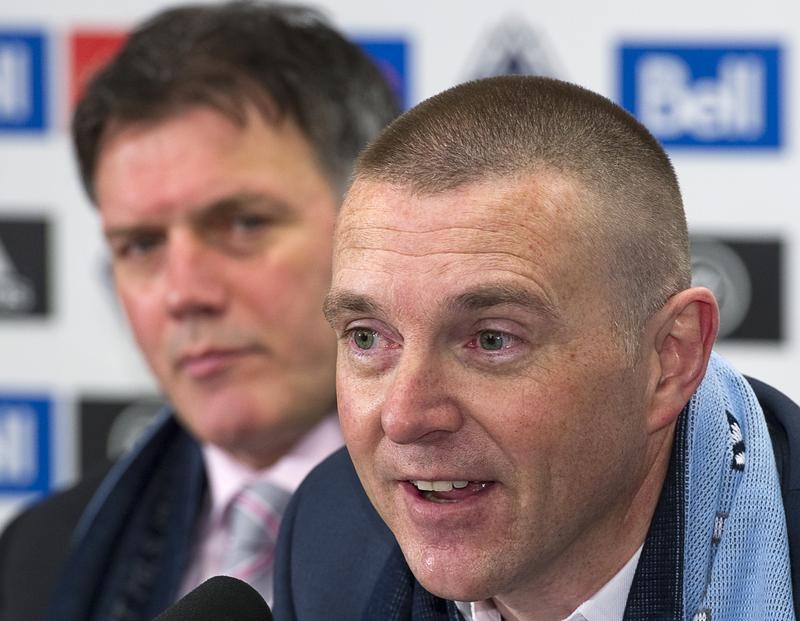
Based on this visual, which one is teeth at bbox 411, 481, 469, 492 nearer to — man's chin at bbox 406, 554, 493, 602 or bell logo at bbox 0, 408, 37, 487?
man's chin at bbox 406, 554, 493, 602

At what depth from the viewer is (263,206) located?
1.85 m

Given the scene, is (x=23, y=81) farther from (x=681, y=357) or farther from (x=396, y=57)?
(x=681, y=357)

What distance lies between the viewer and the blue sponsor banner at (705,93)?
Answer: 7.72 feet

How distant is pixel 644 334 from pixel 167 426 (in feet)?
3.62

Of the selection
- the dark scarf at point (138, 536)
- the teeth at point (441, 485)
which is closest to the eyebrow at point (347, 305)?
the teeth at point (441, 485)

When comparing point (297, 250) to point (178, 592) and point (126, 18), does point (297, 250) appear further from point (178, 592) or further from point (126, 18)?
point (126, 18)

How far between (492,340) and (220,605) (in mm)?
285

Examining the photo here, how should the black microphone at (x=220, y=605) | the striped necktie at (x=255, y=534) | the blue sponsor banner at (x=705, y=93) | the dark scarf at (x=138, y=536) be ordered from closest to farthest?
the black microphone at (x=220, y=605) → the striped necktie at (x=255, y=534) → the dark scarf at (x=138, y=536) → the blue sponsor banner at (x=705, y=93)

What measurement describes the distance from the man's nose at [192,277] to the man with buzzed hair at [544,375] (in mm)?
701

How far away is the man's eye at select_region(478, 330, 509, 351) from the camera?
1054 mm

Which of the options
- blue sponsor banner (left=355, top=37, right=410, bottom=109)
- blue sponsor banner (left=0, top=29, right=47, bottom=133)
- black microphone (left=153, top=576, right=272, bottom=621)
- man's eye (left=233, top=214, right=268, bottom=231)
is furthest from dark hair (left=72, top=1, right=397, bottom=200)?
black microphone (left=153, top=576, right=272, bottom=621)

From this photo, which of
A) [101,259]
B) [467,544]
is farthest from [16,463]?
[467,544]

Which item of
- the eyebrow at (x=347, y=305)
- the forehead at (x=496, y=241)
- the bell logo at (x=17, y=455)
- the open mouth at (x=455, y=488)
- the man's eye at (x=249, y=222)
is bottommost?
the bell logo at (x=17, y=455)

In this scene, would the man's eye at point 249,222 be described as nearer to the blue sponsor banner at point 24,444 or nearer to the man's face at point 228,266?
the man's face at point 228,266
